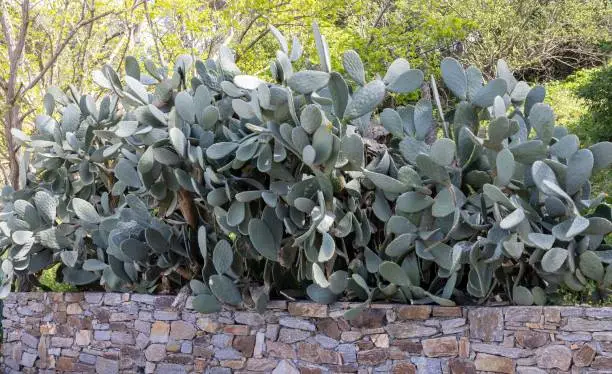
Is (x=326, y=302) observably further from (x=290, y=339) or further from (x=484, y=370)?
(x=484, y=370)

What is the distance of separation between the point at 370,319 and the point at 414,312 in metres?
0.30

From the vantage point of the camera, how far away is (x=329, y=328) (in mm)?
4527

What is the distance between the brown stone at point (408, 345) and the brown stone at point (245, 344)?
3.57ft

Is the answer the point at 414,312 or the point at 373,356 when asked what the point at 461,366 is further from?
the point at 373,356

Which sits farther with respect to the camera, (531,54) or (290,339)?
(531,54)

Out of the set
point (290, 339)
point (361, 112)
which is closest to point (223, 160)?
point (361, 112)

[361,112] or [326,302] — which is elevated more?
[361,112]

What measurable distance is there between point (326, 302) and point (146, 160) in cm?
149

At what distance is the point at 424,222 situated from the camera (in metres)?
4.15

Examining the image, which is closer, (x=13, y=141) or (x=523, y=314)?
(x=523, y=314)

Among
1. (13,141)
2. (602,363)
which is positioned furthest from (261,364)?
(13,141)

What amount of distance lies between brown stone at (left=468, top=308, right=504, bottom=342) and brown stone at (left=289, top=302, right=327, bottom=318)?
3.25 feet

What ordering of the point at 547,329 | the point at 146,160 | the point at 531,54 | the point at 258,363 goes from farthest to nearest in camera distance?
the point at 531,54
the point at 258,363
the point at 146,160
the point at 547,329

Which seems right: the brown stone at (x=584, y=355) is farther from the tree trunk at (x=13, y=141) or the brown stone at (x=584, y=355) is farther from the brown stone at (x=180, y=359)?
the tree trunk at (x=13, y=141)
